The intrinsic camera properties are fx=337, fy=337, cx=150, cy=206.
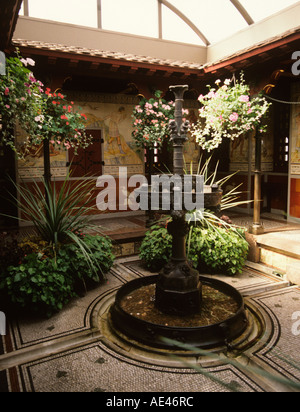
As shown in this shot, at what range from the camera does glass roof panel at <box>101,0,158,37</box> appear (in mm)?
8555

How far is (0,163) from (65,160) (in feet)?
4.98

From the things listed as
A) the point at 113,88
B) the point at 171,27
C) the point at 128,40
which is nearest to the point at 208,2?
the point at 171,27

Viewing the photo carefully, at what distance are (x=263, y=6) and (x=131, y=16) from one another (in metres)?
3.29

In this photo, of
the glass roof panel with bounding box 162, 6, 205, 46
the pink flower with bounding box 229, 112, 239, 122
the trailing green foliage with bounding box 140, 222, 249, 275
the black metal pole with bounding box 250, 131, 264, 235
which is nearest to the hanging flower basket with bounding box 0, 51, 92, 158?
the trailing green foliage with bounding box 140, 222, 249, 275

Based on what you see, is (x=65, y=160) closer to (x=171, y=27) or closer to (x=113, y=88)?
(x=113, y=88)

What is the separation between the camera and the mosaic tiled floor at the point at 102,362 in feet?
9.12

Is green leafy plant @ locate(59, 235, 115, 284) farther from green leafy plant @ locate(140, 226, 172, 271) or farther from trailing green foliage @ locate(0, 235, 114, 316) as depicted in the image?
green leafy plant @ locate(140, 226, 172, 271)

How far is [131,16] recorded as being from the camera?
8820mm

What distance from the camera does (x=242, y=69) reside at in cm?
671

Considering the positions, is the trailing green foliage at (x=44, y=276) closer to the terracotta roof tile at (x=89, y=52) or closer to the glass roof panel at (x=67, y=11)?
the terracotta roof tile at (x=89, y=52)

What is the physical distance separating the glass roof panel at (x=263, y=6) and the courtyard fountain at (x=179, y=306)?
18.4 ft

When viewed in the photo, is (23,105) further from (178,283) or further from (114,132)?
(114,132)

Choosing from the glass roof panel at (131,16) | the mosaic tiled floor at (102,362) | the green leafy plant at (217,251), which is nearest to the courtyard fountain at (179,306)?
the mosaic tiled floor at (102,362)

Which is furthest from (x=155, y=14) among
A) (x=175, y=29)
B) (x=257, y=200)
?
(x=257, y=200)
